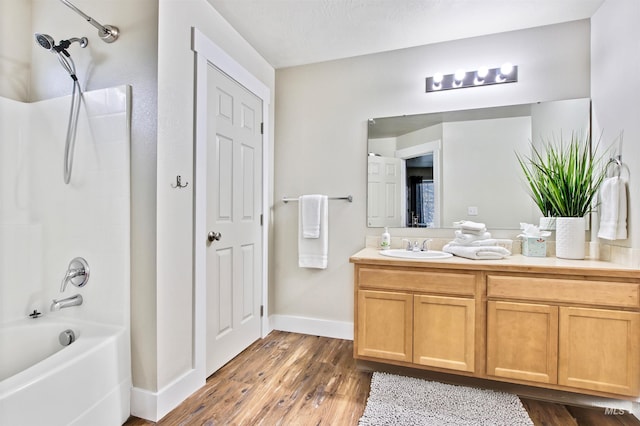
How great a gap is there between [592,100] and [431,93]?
1061 mm

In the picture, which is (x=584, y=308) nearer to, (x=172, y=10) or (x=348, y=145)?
(x=348, y=145)

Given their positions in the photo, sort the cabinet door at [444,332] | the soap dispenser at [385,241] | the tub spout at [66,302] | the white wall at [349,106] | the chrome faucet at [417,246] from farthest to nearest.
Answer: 1. the soap dispenser at [385,241]
2. the chrome faucet at [417,246]
3. the white wall at [349,106]
4. the cabinet door at [444,332]
5. the tub spout at [66,302]

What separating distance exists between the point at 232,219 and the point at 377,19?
5.77 ft

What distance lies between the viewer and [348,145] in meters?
2.69

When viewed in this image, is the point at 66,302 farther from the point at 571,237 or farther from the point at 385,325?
the point at 571,237

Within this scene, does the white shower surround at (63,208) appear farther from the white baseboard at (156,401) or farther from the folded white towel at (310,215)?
the folded white towel at (310,215)

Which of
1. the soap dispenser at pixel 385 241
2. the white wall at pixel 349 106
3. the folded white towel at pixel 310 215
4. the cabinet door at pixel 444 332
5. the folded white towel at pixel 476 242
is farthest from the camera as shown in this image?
the folded white towel at pixel 310 215

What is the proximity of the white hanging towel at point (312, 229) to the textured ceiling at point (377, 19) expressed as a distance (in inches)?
50.0

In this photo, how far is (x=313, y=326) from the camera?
2770mm

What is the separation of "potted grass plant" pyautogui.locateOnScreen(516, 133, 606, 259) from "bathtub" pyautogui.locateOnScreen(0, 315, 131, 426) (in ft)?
8.78

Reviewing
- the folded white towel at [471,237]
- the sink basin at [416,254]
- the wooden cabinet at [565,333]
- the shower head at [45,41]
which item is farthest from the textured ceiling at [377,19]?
the wooden cabinet at [565,333]

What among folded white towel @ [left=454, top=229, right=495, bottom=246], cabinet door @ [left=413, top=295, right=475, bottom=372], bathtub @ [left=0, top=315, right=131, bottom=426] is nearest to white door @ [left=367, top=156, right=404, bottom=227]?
folded white towel @ [left=454, top=229, right=495, bottom=246]

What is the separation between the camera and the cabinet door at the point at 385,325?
76.6 inches

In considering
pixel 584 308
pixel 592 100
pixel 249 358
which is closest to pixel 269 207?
pixel 249 358
